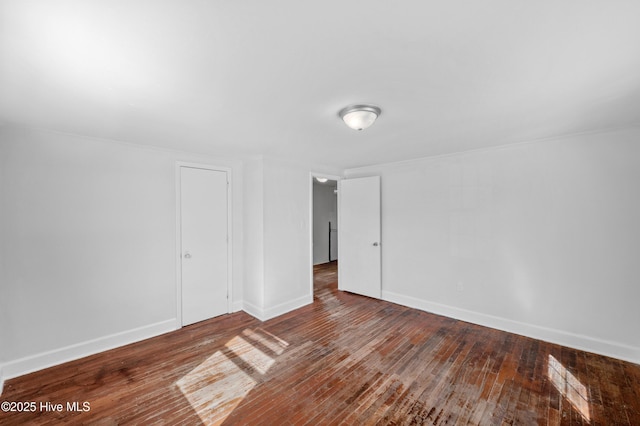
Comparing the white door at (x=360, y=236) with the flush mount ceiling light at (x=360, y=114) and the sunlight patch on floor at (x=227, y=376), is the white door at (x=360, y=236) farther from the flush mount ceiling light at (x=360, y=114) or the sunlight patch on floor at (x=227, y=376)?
the flush mount ceiling light at (x=360, y=114)

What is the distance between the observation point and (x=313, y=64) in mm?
1487

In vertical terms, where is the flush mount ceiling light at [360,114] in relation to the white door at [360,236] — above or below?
above

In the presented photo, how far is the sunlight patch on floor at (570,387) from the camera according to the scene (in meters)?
2.07

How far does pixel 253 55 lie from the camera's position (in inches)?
55.2

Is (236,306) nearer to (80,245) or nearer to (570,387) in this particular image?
(80,245)

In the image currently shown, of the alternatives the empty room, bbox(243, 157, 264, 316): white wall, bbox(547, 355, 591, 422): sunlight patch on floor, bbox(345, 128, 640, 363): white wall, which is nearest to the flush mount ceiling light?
the empty room

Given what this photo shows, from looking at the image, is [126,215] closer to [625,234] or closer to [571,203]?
[571,203]

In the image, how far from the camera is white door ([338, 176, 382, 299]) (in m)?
4.65

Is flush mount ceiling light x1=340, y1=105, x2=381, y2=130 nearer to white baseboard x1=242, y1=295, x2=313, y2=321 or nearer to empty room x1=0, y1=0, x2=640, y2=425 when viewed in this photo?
empty room x1=0, y1=0, x2=640, y2=425

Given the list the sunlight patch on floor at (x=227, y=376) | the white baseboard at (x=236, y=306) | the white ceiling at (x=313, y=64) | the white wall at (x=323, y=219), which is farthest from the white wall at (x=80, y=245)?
the white wall at (x=323, y=219)

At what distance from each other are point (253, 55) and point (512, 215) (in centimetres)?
363

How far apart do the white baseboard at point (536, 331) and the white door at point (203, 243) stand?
3058mm

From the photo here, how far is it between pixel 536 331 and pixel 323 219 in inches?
218

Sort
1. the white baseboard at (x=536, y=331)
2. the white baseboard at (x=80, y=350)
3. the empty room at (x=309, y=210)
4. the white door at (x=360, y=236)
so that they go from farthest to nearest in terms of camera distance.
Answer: the white door at (x=360, y=236), the white baseboard at (x=536, y=331), the white baseboard at (x=80, y=350), the empty room at (x=309, y=210)
